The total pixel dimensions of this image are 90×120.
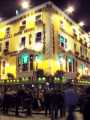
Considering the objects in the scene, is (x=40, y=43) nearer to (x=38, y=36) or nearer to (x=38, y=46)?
(x=38, y=46)

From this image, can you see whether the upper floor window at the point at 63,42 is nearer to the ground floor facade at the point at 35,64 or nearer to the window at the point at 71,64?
the ground floor facade at the point at 35,64

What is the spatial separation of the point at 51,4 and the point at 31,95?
54.8 feet

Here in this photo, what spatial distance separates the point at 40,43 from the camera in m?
31.8

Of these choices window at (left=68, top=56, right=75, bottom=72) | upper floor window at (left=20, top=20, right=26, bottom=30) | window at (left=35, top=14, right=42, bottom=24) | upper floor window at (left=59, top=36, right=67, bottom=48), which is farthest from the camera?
window at (left=68, top=56, right=75, bottom=72)

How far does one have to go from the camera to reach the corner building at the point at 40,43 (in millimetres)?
31172

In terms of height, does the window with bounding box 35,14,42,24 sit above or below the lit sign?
above

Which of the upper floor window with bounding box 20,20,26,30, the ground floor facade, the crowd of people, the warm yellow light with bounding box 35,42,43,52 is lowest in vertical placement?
the crowd of people

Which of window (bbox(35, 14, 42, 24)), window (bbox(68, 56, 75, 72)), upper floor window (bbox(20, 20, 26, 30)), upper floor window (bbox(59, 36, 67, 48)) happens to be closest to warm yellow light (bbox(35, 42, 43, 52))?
window (bbox(35, 14, 42, 24))

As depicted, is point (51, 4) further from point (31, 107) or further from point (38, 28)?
point (31, 107)

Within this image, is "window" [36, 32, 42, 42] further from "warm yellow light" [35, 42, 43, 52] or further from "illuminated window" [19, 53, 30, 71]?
"illuminated window" [19, 53, 30, 71]

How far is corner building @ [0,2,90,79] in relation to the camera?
102 ft

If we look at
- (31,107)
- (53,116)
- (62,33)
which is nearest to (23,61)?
(62,33)

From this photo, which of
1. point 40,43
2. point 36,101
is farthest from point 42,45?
point 36,101

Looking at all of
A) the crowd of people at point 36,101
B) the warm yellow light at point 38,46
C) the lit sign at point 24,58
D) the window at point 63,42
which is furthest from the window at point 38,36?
the crowd of people at point 36,101
